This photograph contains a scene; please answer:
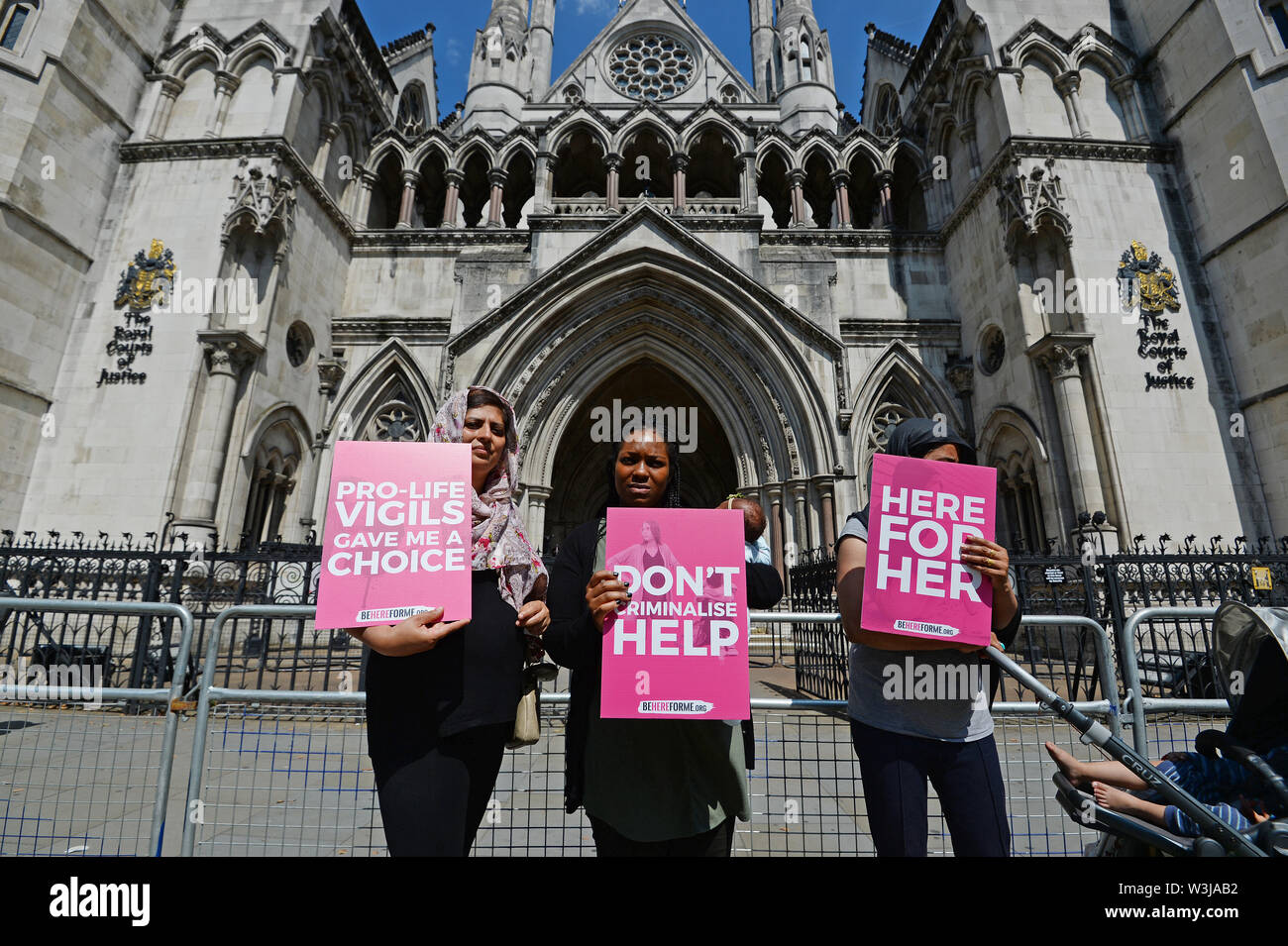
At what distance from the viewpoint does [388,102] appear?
719 inches

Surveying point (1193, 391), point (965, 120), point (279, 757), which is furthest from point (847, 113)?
point (279, 757)

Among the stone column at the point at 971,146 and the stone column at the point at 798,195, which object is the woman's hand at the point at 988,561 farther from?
the stone column at the point at 798,195

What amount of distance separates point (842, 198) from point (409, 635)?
1795 centimetres

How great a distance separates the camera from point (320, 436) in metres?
14.0

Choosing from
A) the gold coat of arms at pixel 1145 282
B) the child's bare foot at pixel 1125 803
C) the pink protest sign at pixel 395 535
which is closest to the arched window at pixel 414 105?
the gold coat of arms at pixel 1145 282

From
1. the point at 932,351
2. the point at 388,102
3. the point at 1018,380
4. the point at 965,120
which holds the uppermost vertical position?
the point at 388,102

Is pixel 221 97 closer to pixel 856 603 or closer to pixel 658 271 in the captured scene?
pixel 658 271

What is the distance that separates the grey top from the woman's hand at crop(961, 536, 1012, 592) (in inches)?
11.4

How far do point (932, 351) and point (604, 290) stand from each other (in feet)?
27.6

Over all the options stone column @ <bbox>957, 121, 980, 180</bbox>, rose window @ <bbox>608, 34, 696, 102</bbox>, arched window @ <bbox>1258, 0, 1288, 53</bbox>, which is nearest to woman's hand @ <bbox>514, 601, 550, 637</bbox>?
stone column @ <bbox>957, 121, 980, 180</bbox>

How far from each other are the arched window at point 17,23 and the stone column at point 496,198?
30.8ft

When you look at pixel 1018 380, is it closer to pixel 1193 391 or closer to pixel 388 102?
pixel 1193 391
